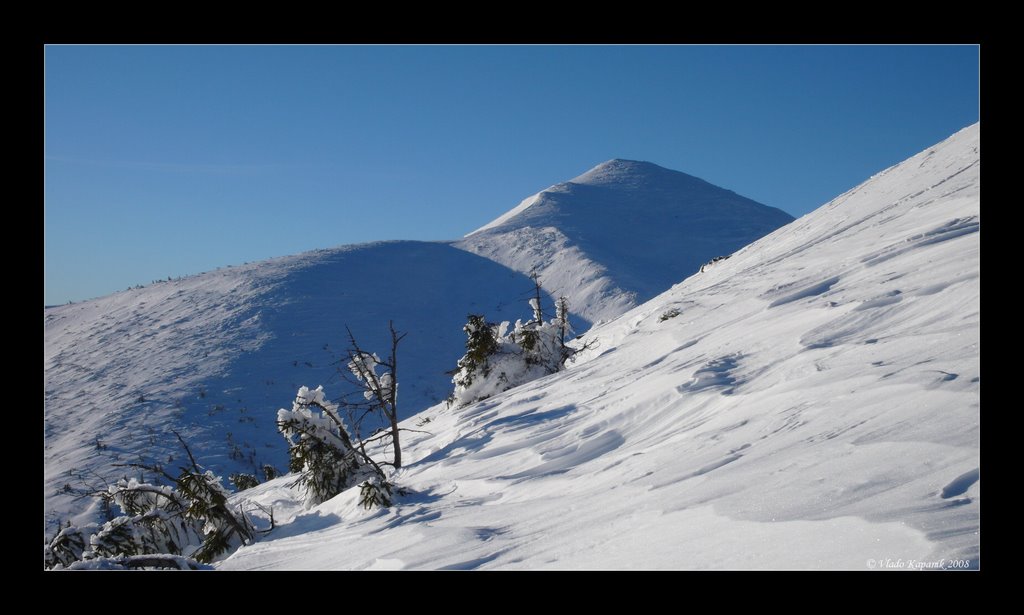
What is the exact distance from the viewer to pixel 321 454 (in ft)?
28.6

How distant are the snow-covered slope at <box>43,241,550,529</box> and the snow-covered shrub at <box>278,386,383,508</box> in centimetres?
534

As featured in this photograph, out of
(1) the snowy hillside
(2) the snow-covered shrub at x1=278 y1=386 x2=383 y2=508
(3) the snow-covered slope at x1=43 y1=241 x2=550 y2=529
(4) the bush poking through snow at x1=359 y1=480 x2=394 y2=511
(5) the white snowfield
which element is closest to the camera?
(5) the white snowfield

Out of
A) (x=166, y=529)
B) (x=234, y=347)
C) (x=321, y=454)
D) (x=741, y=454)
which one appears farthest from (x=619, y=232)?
(x=741, y=454)

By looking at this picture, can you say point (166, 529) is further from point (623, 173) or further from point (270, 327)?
point (623, 173)

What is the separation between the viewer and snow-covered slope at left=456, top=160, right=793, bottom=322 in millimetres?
59438

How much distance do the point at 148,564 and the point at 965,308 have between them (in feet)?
24.1

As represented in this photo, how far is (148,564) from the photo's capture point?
510cm

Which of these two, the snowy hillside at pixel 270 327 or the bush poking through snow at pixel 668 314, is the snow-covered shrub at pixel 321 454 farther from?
the bush poking through snow at pixel 668 314

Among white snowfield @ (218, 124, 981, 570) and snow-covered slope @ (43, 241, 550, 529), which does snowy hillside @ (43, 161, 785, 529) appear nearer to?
snow-covered slope @ (43, 241, 550, 529)

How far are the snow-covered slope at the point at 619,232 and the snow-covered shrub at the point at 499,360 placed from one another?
34978 mm

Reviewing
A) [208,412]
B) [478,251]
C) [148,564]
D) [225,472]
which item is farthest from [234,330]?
[148,564]

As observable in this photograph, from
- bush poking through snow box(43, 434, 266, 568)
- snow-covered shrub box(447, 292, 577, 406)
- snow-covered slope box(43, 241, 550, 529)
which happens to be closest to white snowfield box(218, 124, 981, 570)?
bush poking through snow box(43, 434, 266, 568)
